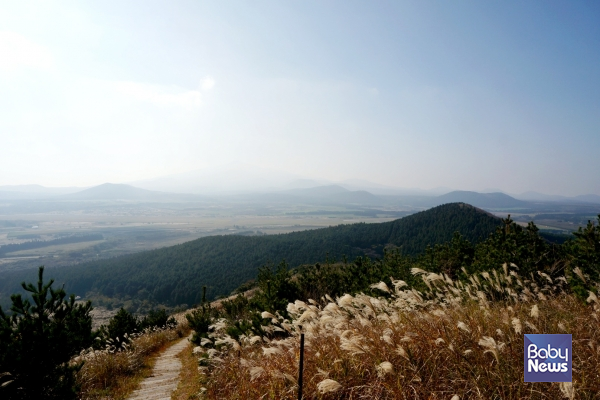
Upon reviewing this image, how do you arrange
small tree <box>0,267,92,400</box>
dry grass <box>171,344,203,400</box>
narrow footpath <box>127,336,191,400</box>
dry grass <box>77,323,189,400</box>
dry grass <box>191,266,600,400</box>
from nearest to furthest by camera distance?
dry grass <box>191,266,600,400</box> < small tree <box>0,267,92,400</box> < dry grass <box>171,344,203,400</box> < narrow footpath <box>127,336,191,400</box> < dry grass <box>77,323,189,400</box>

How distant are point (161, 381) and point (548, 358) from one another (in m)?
9.99

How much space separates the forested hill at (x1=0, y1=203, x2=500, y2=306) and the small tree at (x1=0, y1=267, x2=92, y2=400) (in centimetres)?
10250

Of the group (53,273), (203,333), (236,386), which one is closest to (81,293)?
(53,273)

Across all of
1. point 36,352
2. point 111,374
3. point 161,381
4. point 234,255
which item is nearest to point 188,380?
point 161,381

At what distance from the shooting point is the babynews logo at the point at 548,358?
11.0 ft

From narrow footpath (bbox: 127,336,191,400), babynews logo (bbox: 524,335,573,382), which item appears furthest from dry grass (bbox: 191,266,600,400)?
narrow footpath (bbox: 127,336,191,400)

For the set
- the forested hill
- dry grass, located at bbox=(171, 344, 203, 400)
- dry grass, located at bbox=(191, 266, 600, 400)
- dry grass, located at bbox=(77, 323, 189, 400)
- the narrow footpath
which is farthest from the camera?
the forested hill

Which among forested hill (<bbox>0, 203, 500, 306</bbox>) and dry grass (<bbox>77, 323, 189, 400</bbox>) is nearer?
dry grass (<bbox>77, 323, 189, 400</bbox>)

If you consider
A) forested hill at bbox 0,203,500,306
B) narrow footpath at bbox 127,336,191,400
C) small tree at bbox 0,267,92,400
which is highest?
small tree at bbox 0,267,92,400

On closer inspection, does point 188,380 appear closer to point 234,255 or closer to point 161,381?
point 161,381

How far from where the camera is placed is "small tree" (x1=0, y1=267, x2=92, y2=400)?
5.08 m

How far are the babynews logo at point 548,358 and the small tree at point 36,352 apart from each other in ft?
24.0

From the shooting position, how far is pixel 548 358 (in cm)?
352

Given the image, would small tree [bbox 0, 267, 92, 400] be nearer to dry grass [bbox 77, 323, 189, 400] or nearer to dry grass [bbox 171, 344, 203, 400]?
dry grass [bbox 77, 323, 189, 400]
